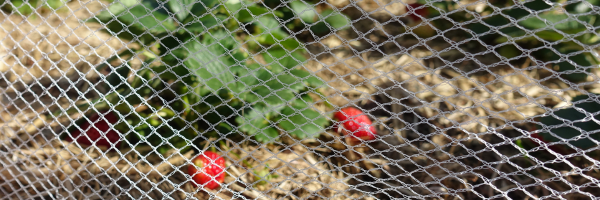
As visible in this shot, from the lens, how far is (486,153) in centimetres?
126

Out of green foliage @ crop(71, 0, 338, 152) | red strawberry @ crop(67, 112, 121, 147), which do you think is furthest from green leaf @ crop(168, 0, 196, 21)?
red strawberry @ crop(67, 112, 121, 147)

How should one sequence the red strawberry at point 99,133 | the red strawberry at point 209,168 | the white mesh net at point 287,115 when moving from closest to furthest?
the white mesh net at point 287,115
the red strawberry at point 209,168
the red strawberry at point 99,133

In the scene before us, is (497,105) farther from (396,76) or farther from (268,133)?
(268,133)

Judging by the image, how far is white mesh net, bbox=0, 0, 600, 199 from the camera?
936mm

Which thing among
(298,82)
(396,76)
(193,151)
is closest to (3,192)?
(193,151)

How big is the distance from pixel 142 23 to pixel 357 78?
2.35 feet

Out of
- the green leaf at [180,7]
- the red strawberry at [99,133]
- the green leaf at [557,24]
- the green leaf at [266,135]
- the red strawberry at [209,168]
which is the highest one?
the green leaf at [557,24]

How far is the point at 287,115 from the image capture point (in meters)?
1.05

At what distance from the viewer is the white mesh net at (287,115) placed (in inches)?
36.8

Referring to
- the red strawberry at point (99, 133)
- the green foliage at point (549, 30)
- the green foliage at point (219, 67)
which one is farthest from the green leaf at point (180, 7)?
the green foliage at point (549, 30)

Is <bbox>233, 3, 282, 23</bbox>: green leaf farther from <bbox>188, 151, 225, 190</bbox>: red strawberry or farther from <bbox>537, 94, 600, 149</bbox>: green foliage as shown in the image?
<bbox>537, 94, 600, 149</bbox>: green foliage

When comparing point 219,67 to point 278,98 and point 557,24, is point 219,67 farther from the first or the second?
point 557,24

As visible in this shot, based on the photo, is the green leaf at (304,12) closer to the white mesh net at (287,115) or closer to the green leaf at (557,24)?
the white mesh net at (287,115)

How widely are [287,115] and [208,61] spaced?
224 millimetres
